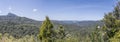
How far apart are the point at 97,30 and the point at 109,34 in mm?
19462

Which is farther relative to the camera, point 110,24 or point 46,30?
point 46,30

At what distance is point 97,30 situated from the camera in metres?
50.4

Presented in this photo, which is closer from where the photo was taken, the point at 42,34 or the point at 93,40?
the point at 42,34

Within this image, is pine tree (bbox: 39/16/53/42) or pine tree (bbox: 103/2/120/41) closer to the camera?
pine tree (bbox: 103/2/120/41)

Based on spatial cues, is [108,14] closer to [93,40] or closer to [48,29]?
[48,29]

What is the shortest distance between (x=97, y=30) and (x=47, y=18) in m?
20.1

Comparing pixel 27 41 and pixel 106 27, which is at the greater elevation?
pixel 106 27

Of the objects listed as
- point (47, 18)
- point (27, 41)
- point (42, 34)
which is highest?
point (47, 18)

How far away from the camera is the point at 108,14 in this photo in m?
30.3

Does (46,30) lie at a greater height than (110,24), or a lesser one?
lesser

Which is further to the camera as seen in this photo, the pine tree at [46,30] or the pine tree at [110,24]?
the pine tree at [46,30]

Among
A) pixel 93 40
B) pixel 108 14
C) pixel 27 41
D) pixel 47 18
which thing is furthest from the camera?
pixel 27 41

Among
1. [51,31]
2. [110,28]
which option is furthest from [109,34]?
[51,31]

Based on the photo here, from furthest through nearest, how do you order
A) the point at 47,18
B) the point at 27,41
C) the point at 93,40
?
the point at 27,41 < the point at 93,40 < the point at 47,18
